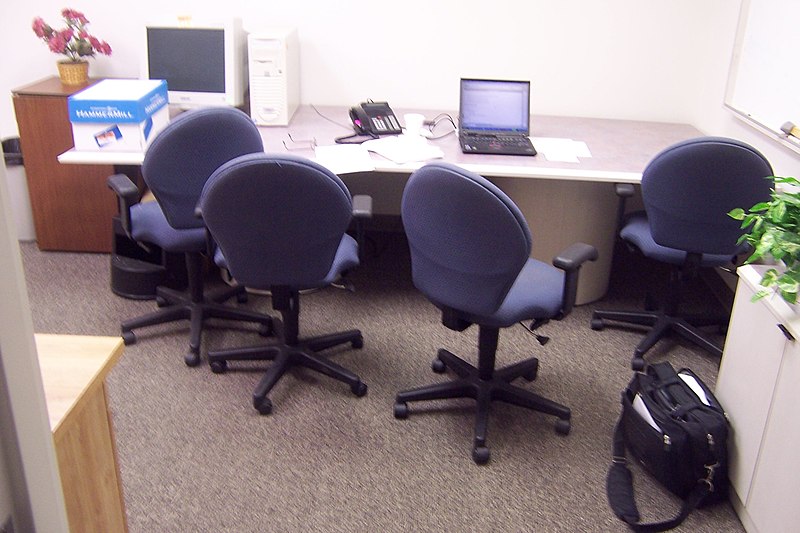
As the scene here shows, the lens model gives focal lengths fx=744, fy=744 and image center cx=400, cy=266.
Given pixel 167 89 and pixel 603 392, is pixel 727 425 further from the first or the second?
pixel 167 89

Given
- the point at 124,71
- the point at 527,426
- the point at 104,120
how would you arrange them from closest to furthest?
the point at 527,426 → the point at 104,120 → the point at 124,71

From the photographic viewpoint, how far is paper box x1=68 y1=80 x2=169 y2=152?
9.35 ft

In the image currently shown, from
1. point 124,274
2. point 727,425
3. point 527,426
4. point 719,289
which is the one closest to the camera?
point 727,425

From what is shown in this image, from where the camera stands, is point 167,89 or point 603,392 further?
point 167,89

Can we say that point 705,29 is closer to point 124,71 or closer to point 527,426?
point 527,426

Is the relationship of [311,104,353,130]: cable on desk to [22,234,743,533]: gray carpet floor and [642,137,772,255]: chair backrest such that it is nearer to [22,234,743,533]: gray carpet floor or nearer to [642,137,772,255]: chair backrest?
[22,234,743,533]: gray carpet floor

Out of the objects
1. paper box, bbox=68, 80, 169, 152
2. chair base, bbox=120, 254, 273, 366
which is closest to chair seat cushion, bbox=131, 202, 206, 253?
chair base, bbox=120, 254, 273, 366

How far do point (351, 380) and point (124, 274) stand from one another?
1.23 meters

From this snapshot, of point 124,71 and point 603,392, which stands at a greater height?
point 124,71

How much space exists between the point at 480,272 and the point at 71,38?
2.46 metres

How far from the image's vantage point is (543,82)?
3682 mm

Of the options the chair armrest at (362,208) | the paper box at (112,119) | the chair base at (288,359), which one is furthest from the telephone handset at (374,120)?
the chair base at (288,359)

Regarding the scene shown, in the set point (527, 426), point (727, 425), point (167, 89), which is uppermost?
point (167, 89)

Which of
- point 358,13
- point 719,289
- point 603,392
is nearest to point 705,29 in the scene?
point 719,289
